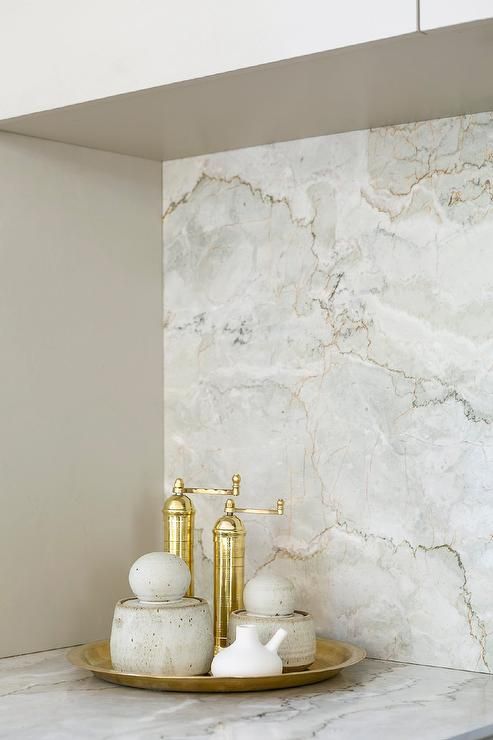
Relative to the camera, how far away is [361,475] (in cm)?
141

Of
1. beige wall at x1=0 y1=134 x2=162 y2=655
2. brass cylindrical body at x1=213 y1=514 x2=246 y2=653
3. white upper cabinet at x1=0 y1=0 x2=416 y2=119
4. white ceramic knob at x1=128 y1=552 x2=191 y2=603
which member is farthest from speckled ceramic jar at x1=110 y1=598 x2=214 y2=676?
white upper cabinet at x1=0 y1=0 x2=416 y2=119

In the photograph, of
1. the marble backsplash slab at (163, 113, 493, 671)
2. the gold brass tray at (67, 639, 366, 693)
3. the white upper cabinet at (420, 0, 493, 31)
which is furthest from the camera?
the marble backsplash slab at (163, 113, 493, 671)

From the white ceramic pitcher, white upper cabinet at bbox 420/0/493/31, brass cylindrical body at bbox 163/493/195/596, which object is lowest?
the white ceramic pitcher

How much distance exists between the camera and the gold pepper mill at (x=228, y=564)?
4.48ft

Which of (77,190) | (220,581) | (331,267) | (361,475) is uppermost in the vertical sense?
(77,190)

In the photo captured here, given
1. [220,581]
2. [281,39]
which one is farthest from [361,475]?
[281,39]

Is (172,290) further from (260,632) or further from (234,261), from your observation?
(260,632)

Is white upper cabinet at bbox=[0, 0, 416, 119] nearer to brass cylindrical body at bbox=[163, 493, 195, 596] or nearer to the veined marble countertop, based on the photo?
brass cylindrical body at bbox=[163, 493, 195, 596]

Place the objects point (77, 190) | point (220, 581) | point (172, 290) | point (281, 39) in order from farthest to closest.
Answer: point (172, 290) < point (77, 190) < point (220, 581) < point (281, 39)

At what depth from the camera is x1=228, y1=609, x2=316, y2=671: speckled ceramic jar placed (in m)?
1.27

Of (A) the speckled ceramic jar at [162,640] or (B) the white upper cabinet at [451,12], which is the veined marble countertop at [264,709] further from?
(B) the white upper cabinet at [451,12]

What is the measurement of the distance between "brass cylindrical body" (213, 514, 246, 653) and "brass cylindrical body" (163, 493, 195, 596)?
0.06 metres

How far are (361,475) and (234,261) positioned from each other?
36 cm

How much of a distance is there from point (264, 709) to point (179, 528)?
32 cm
